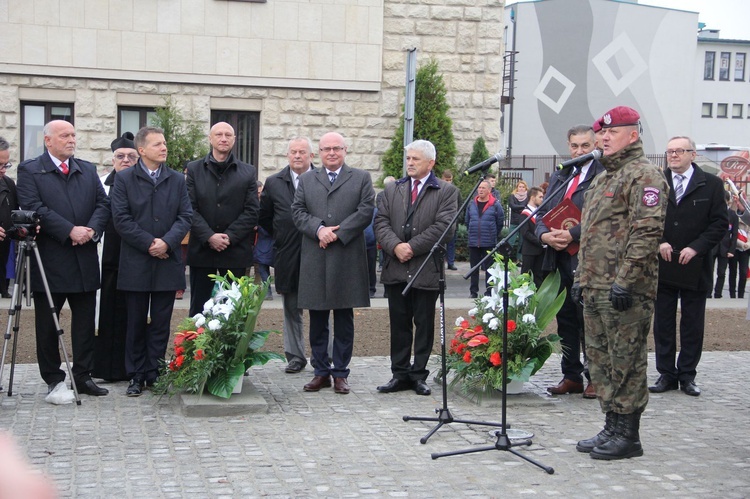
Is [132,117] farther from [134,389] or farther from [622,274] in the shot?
[622,274]

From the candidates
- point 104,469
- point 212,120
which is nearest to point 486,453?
point 104,469

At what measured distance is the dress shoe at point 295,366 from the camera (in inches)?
349

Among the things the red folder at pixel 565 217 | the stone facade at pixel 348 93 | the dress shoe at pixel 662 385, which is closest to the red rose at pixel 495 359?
the red folder at pixel 565 217

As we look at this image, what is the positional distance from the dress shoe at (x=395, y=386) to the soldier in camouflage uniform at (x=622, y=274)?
211 cm

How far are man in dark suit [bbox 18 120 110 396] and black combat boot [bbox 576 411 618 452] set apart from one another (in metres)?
3.85

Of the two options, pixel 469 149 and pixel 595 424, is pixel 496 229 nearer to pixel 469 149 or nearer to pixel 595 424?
pixel 469 149

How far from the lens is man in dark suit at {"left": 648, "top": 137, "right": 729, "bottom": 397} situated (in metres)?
8.11

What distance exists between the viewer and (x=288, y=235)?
873 cm

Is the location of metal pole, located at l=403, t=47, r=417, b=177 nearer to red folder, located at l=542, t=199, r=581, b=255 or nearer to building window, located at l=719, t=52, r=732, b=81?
red folder, located at l=542, t=199, r=581, b=255

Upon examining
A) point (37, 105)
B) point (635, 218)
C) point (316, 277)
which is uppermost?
point (37, 105)

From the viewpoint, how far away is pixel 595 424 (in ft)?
23.2

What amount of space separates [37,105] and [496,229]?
870 cm

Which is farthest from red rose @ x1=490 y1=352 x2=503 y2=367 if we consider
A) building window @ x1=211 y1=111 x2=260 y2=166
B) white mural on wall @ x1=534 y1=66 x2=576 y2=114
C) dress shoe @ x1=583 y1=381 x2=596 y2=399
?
white mural on wall @ x1=534 y1=66 x2=576 y2=114

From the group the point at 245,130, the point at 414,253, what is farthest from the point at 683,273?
the point at 245,130
